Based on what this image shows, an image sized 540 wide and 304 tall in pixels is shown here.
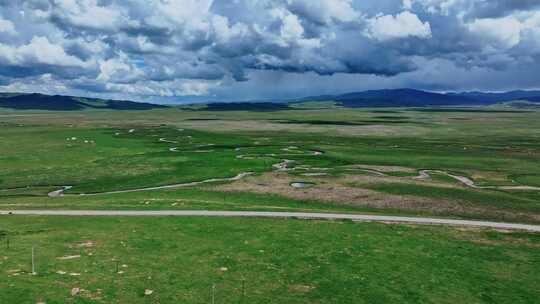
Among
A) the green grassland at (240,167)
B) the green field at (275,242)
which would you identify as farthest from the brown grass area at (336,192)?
the green grassland at (240,167)

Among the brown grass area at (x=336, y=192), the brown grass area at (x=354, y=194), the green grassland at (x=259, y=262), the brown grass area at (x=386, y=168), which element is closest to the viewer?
the green grassland at (x=259, y=262)

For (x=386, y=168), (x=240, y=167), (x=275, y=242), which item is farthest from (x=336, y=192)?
(x=240, y=167)

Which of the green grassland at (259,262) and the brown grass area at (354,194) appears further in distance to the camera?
the brown grass area at (354,194)

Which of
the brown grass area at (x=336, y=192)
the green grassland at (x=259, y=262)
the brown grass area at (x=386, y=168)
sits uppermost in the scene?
the green grassland at (x=259, y=262)

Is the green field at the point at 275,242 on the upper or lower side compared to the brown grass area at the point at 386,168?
upper

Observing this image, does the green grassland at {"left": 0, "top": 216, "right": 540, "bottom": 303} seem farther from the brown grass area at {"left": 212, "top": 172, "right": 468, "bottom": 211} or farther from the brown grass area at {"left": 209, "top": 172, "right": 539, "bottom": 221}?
the brown grass area at {"left": 212, "top": 172, "right": 468, "bottom": 211}

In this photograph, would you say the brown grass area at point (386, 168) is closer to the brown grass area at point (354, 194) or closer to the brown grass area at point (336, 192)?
the brown grass area at point (354, 194)

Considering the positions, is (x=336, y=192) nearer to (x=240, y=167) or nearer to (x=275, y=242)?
(x=275, y=242)

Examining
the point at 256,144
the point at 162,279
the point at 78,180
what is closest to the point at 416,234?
the point at 162,279
